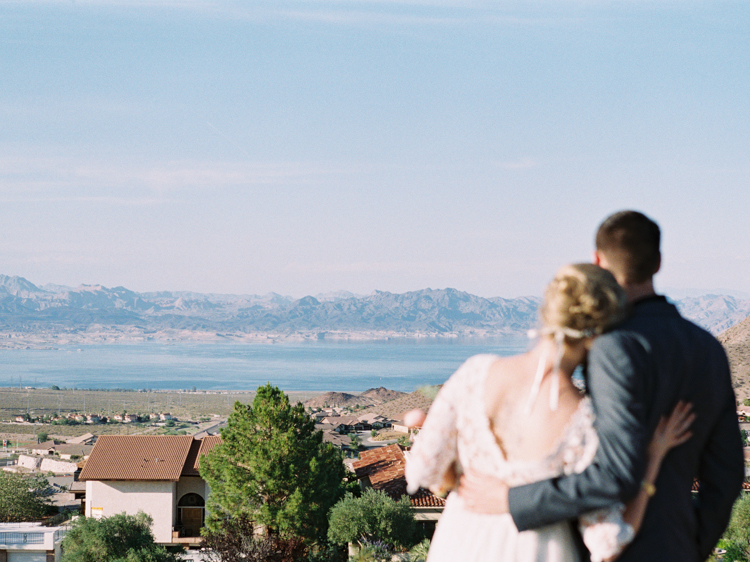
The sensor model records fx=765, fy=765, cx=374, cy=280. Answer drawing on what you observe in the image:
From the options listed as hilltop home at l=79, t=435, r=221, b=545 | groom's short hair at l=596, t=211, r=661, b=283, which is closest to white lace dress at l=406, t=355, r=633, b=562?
groom's short hair at l=596, t=211, r=661, b=283

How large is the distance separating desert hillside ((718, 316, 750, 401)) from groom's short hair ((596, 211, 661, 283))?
66947 mm

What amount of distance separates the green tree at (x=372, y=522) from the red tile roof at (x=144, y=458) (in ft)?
36.8

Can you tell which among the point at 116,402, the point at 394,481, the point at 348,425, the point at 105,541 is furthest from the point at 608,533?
the point at 116,402

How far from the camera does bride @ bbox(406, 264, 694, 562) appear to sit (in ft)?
6.72

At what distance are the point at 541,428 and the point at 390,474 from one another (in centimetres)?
2559

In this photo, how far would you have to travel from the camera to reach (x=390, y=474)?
26.9 m

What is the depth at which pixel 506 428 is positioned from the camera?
85.2 inches

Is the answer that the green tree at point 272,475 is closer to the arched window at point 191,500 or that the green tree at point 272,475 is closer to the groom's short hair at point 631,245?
the arched window at point 191,500

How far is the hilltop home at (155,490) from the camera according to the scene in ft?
101

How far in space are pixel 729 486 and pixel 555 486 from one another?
0.62m

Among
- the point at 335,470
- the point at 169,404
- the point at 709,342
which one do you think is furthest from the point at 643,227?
the point at 169,404

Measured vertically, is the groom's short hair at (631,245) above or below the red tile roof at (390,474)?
above

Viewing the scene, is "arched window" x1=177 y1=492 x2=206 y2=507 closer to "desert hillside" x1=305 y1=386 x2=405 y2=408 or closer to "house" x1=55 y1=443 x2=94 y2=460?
"house" x1=55 y1=443 x2=94 y2=460

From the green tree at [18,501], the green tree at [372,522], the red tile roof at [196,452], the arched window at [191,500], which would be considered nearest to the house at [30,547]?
the red tile roof at [196,452]
